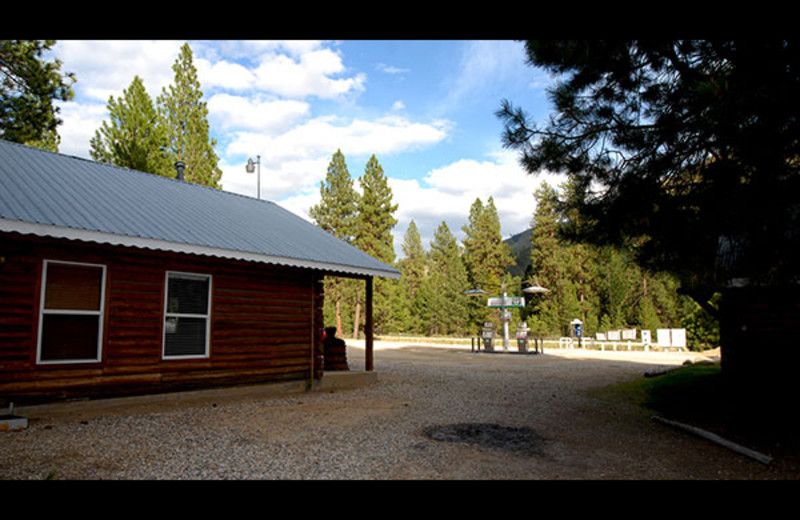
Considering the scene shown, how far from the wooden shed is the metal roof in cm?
3

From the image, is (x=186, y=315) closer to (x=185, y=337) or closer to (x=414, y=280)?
(x=185, y=337)

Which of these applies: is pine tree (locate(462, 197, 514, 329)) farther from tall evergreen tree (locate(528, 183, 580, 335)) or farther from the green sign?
the green sign

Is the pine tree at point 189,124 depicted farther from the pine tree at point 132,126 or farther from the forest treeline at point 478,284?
the forest treeline at point 478,284

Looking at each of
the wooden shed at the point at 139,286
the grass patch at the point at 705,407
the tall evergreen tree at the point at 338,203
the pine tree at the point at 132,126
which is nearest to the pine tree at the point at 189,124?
the pine tree at the point at 132,126

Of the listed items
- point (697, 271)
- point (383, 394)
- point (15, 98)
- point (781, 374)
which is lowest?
point (383, 394)

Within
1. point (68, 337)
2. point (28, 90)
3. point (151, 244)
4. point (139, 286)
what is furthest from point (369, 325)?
point (28, 90)

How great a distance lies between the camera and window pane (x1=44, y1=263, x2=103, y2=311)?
840 centimetres

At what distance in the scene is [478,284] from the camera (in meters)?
44.5

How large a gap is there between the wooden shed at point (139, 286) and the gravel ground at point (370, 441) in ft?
2.18

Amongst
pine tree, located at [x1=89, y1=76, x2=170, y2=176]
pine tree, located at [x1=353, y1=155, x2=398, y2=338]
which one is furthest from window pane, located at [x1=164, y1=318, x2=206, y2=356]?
pine tree, located at [x1=353, y1=155, x2=398, y2=338]
